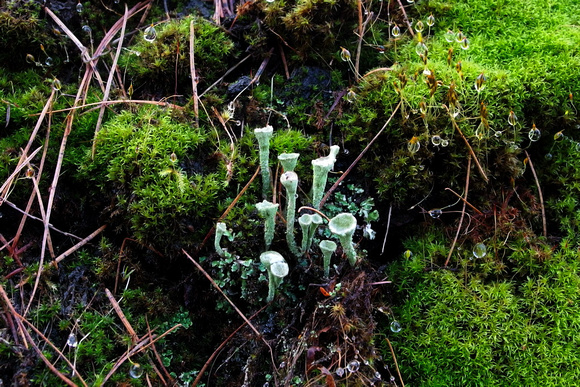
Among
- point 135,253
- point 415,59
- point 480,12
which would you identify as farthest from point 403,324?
point 480,12

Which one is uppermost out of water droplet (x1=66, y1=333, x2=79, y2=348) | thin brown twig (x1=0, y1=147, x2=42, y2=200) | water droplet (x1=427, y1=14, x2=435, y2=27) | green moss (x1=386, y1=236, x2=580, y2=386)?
water droplet (x1=427, y1=14, x2=435, y2=27)

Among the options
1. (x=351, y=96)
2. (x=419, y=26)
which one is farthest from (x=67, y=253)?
(x=419, y=26)

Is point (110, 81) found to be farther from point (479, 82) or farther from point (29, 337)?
point (479, 82)

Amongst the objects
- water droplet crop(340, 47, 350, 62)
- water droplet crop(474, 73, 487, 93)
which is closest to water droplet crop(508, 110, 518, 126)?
water droplet crop(474, 73, 487, 93)

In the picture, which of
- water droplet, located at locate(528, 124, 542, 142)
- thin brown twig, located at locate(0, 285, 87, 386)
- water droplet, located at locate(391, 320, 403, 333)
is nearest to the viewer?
thin brown twig, located at locate(0, 285, 87, 386)

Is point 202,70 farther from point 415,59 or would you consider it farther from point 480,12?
point 480,12

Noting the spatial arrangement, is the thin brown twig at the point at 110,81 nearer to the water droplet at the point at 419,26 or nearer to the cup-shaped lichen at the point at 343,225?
the cup-shaped lichen at the point at 343,225

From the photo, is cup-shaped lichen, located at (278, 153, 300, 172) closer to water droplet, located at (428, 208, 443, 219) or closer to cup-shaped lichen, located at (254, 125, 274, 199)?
cup-shaped lichen, located at (254, 125, 274, 199)
